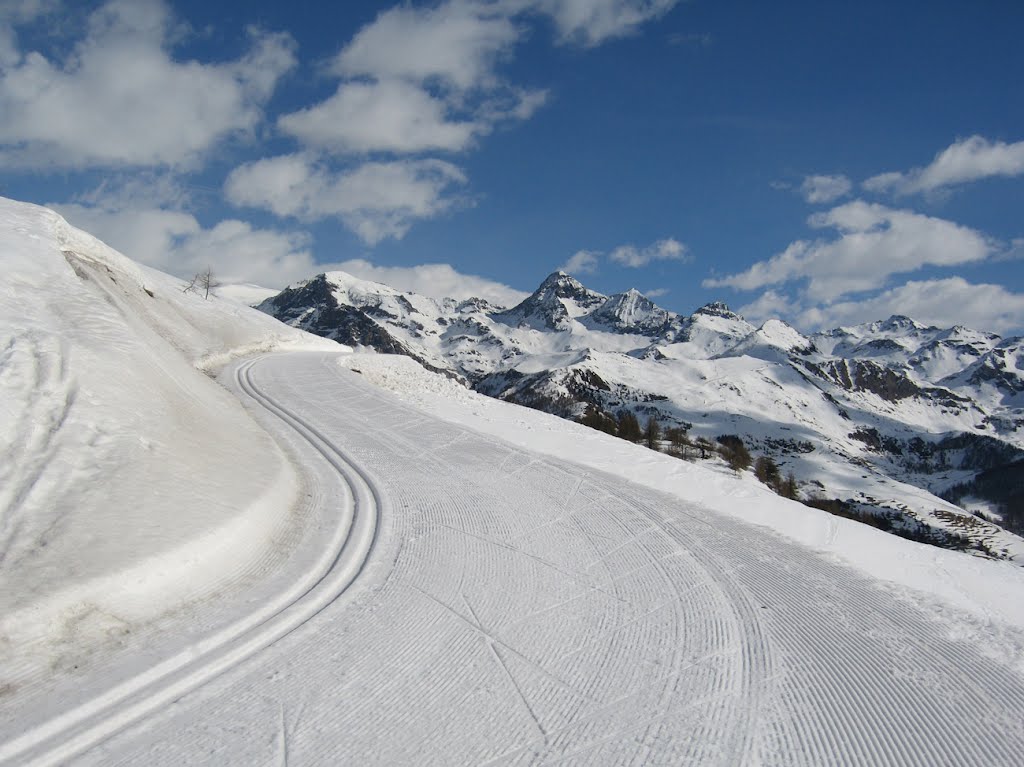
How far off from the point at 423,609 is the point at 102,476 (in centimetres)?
465

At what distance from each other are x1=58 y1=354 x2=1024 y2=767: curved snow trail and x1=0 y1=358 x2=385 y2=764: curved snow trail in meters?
0.17

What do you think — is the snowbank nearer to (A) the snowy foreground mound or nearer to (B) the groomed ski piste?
(B) the groomed ski piste

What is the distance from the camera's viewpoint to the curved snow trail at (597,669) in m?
4.81

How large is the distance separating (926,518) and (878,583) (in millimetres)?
120290

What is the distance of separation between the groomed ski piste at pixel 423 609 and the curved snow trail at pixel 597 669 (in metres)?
0.03

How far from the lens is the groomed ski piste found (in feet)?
16.2

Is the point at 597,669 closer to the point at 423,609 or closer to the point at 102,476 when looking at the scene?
the point at 423,609

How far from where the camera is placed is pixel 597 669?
585 centimetres

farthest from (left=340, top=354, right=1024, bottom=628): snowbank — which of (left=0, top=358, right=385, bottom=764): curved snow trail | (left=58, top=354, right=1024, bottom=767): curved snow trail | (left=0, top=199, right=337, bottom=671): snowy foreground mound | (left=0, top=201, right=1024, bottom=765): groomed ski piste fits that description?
(left=0, top=199, right=337, bottom=671): snowy foreground mound

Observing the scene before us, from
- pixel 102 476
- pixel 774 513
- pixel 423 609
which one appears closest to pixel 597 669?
pixel 423 609

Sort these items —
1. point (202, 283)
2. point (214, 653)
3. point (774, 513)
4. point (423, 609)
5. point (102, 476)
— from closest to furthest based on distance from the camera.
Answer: point (214, 653) < point (423, 609) < point (102, 476) < point (774, 513) < point (202, 283)

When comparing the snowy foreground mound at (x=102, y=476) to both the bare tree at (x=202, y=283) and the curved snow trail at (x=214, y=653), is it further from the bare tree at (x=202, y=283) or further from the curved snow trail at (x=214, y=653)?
the bare tree at (x=202, y=283)

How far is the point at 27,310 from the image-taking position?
39.1 ft

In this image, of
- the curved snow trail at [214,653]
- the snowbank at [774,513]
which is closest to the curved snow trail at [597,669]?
the curved snow trail at [214,653]
